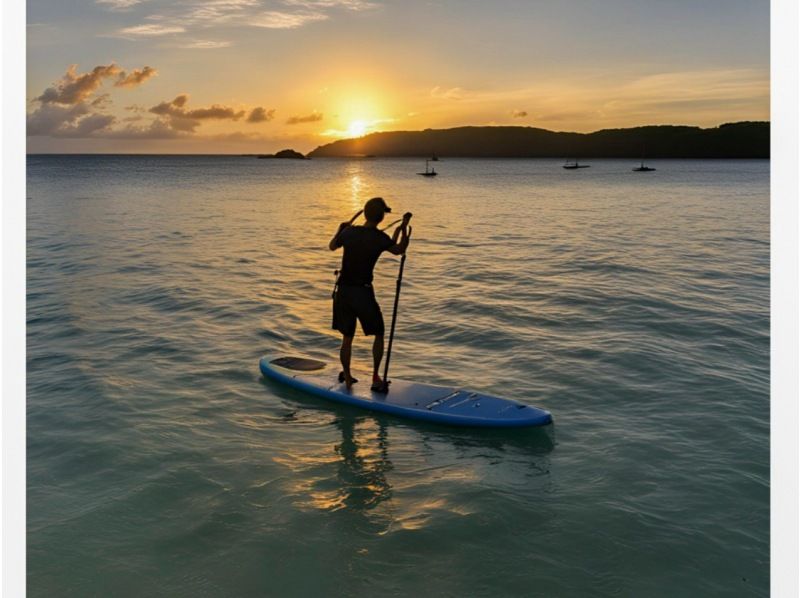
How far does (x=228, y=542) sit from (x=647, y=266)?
16135 millimetres

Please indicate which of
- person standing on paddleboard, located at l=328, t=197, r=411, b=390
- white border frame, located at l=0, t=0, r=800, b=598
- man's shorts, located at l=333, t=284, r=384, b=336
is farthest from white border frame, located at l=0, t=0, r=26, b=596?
man's shorts, located at l=333, t=284, r=384, b=336

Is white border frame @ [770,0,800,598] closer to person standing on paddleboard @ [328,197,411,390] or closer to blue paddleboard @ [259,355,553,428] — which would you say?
blue paddleboard @ [259,355,553,428]

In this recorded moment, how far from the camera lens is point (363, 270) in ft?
26.1

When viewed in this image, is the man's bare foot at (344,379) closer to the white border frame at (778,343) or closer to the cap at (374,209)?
the cap at (374,209)

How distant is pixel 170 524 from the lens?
571 centimetres

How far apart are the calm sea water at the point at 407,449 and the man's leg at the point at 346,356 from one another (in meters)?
0.40

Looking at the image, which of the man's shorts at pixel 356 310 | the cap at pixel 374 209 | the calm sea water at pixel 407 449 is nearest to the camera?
the calm sea water at pixel 407 449

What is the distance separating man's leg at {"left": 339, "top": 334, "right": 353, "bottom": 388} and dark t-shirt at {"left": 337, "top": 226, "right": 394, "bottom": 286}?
0.76 metres

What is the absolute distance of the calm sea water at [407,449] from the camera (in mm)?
5168

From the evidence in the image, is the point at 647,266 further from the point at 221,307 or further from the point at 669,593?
the point at 669,593

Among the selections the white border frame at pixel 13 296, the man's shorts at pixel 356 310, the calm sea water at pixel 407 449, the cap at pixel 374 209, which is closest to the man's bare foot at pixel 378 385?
the calm sea water at pixel 407 449

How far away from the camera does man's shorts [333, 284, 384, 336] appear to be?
8.03m

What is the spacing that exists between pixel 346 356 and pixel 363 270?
1164mm

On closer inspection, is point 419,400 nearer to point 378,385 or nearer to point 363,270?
point 378,385
